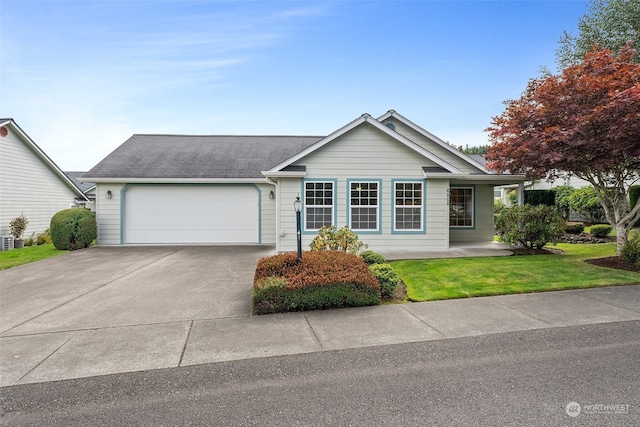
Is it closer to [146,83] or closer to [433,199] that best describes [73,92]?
[146,83]

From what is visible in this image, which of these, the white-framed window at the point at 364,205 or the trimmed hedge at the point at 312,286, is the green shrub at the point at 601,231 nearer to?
the white-framed window at the point at 364,205

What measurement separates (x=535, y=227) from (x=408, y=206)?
415cm

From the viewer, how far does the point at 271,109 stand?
77.9 feet

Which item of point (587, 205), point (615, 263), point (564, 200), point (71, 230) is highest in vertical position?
point (564, 200)

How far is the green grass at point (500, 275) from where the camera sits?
708 cm

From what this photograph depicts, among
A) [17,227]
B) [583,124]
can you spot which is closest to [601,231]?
[583,124]

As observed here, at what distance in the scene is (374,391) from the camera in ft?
11.0

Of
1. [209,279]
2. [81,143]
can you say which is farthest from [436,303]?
[81,143]

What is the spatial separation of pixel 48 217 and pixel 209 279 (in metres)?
15.4

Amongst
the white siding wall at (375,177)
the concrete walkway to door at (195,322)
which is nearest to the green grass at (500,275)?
the concrete walkway to door at (195,322)

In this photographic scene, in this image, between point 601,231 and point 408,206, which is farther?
point 601,231

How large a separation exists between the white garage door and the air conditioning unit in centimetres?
522

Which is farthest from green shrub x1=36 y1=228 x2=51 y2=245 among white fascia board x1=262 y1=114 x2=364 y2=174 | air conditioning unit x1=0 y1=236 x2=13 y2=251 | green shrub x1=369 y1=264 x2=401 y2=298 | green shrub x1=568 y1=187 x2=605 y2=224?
green shrub x1=568 y1=187 x2=605 y2=224

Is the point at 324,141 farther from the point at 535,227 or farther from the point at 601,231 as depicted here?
the point at 601,231
